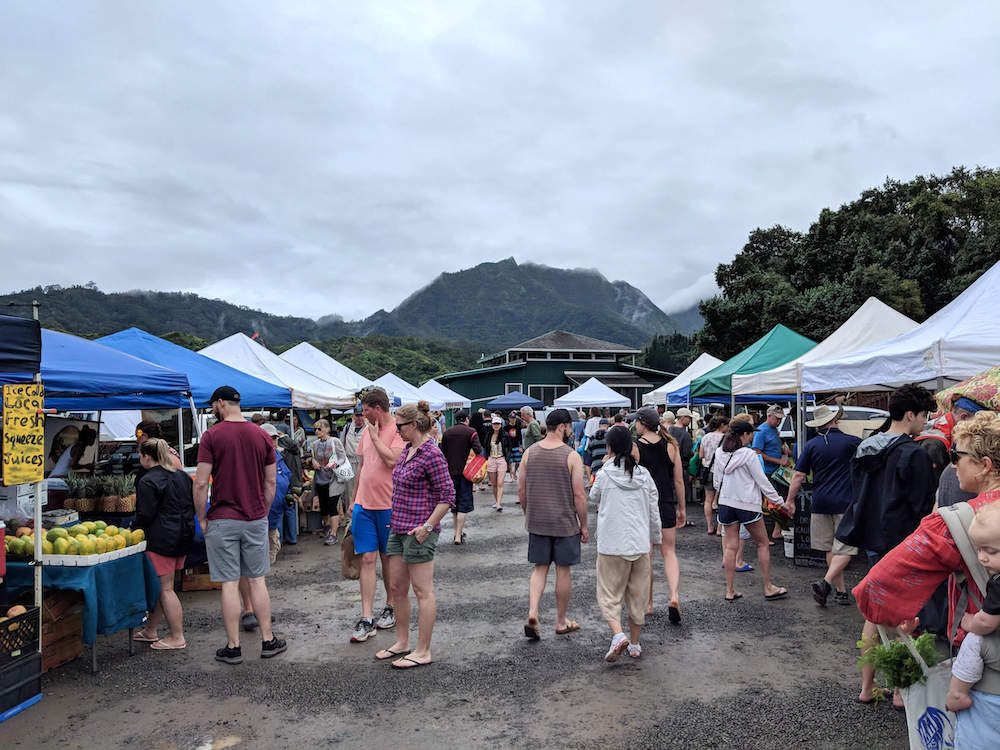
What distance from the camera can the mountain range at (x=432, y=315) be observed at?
200 ft

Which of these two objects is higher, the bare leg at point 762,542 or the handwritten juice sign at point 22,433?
the handwritten juice sign at point 22,433

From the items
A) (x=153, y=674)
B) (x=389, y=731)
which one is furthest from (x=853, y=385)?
(x=153, y=674)

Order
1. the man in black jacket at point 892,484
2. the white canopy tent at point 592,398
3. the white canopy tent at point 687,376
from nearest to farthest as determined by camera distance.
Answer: the man in black jacket at point 892,484 < the white canopy tent at point 687,376 < the white canopy tent at point 592,398

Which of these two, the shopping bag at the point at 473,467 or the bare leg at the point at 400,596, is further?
the shopping bag at the point at 473,467

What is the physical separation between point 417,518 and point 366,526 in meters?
0.94

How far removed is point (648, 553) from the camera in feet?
16.1

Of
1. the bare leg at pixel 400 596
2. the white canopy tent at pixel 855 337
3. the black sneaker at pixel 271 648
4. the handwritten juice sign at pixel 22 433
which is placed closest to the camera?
the handwritten juice sign at pixel 22 433

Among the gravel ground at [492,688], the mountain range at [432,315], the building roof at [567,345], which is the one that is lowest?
the gravel ground at [492,688]

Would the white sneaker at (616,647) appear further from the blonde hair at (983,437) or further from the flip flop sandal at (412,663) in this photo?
the blonde hair at (983,437)

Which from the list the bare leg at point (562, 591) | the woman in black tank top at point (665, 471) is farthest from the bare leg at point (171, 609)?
the woman in black tank top at point (665, 471)

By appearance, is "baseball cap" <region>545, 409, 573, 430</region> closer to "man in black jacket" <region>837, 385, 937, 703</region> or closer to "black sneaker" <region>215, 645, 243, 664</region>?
"man in black jacket" <region>837, 385, 937, 703</region>

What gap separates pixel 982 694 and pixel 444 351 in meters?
77.1

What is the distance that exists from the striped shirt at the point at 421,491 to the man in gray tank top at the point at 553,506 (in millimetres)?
739

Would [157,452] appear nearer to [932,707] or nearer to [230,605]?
[230,605]
